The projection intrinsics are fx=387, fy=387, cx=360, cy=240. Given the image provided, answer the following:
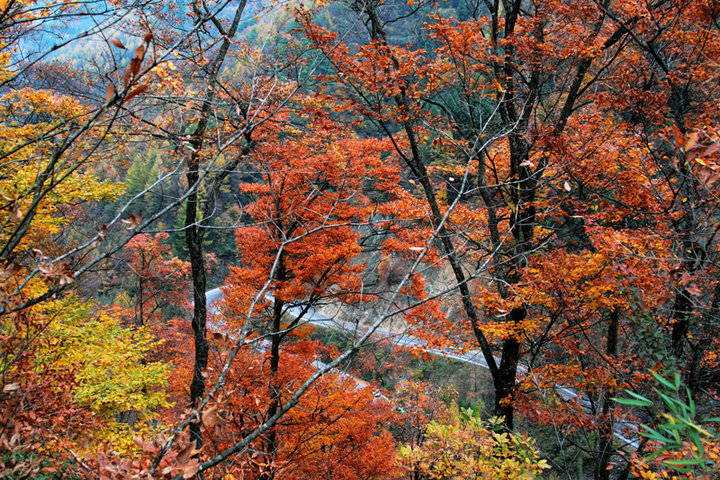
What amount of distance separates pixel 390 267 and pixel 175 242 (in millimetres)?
16910

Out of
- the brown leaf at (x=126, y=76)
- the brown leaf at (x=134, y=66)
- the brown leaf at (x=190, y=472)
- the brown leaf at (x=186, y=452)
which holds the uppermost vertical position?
the brown leaf at (x=134, y=66)

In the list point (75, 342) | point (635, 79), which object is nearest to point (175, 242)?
point (75, 342)

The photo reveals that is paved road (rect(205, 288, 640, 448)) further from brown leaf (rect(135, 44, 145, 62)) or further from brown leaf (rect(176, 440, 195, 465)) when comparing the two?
brown leaf (rect(135, 44, 145, 62))

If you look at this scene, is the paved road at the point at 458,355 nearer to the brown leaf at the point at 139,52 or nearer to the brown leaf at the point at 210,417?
the brown leaf at the point at 210,417

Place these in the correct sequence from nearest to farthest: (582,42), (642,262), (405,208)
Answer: (642,262), (582,42), (405,208)

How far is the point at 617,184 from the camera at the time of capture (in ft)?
21.1

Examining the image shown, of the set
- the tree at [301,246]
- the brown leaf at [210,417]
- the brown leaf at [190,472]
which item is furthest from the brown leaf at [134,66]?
the tree at [301,246]

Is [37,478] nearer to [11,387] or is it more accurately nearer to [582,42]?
[11,387]

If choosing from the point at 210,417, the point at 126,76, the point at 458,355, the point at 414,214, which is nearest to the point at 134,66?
the point at 126,76

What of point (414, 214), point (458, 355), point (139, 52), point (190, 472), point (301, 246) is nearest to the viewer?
point (139, 52)

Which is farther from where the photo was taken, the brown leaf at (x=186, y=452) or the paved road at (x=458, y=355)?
the paved road at (x=458, y=355)

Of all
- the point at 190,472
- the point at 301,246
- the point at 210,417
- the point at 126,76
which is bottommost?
the point at 190,472

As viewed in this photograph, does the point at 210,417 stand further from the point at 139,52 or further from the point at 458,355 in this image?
the point at 458,355

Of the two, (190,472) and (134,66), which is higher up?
(134,66)
